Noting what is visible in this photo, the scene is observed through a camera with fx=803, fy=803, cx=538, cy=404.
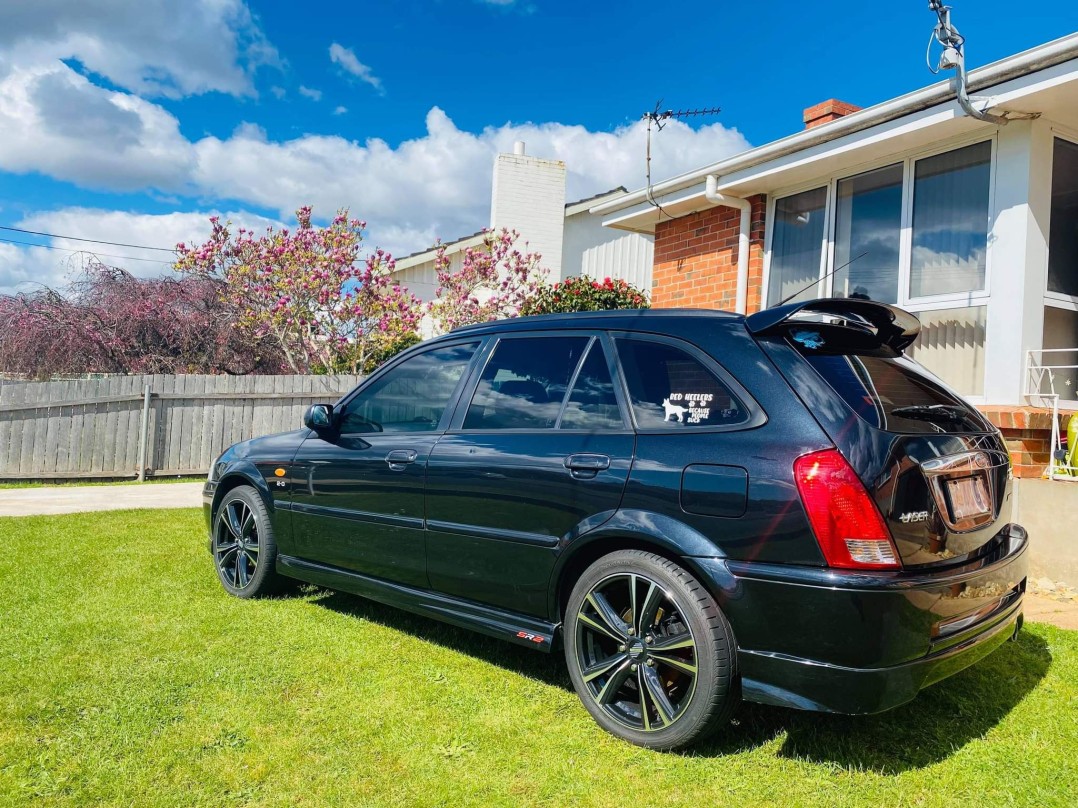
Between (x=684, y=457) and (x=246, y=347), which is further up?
(x=246, y=347)

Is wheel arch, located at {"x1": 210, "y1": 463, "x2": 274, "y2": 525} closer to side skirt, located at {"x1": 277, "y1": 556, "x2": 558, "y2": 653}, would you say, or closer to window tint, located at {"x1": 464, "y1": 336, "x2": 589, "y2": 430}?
side skirt, located at {"x1": 277, "y1": 556, "x2": 558, "y2": 653}

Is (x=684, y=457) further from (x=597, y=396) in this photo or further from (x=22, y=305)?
(x=22, y=305)

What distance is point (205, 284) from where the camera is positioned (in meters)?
16.2

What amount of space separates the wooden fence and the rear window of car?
11078mm

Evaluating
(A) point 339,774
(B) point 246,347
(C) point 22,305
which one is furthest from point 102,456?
(A) point 339,774

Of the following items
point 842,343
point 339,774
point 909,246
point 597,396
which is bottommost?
point 339,774

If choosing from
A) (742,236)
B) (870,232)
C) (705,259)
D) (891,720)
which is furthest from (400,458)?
(705,259)

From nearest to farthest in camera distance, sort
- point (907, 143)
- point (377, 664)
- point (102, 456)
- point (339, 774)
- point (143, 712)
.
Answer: point (339, 774) < point (143, 712) < point (377, 664) < point (907, 143) < point (102, 456)

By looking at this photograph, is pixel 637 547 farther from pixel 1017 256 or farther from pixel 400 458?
pixel 1017 256

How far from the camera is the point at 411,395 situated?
4395 millimetres

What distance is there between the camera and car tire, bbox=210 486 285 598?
496cm

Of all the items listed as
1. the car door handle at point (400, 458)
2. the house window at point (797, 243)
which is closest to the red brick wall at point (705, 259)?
the house window at point (797, 243)

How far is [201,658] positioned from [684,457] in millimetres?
2641

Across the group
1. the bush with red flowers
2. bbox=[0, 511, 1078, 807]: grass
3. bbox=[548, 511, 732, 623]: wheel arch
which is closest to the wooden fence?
the bush with red flowers
